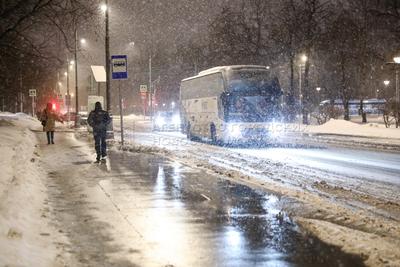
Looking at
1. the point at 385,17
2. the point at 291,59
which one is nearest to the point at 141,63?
the point at 291,59

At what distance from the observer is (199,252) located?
7.22 meters

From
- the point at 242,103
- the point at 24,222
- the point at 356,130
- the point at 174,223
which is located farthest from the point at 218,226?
the point at 356,130

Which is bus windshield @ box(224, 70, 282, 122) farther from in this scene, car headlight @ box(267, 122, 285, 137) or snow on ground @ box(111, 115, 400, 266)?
snow on ground @ box(111, 115, 400, 266)

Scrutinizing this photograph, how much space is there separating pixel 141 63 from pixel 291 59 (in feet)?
192

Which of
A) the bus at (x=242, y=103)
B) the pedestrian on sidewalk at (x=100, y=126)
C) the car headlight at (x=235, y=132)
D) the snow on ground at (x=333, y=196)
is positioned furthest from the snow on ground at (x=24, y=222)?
the bus at (x=242, y=103)

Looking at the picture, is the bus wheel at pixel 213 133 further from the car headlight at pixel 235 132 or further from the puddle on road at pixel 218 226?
the puddle on road at pixel 218 226

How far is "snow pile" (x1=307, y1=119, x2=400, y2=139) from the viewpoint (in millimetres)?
35219

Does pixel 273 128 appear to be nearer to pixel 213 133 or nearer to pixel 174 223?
pixel 213 133

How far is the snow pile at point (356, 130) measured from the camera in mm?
35219

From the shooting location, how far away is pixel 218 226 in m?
8.72

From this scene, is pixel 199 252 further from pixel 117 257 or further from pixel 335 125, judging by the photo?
pixel 335 125

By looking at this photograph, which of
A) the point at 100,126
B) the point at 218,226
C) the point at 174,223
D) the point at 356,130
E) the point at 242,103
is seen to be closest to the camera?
the point at 218,226

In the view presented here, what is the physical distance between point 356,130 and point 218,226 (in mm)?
32156

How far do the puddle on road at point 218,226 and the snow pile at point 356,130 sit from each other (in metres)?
23.8
